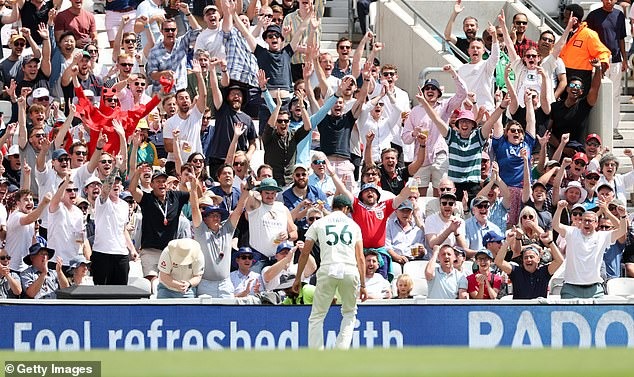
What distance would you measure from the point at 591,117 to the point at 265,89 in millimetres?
4563

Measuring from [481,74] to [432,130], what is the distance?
144 centimetres

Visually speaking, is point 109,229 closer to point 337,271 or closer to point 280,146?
point 280,146

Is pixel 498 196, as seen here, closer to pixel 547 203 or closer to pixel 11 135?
pixel 547 203

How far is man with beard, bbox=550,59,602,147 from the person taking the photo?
21.6 meters

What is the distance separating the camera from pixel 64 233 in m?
18.0

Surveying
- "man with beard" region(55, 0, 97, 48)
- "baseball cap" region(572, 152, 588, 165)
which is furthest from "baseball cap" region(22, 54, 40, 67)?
"baseball cap" region(572, 152, 588, 165)

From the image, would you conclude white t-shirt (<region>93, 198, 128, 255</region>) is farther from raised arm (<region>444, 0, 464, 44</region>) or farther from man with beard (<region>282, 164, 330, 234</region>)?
raised arm (<region>444, 0, 464, 44</region>)

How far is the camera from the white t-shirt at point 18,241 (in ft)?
58.7

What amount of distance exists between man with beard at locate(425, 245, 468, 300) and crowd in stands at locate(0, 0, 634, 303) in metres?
0.02

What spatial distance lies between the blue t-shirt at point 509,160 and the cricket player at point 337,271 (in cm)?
475

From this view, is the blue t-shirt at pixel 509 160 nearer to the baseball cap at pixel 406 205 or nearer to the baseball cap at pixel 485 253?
the baseball cap at pixel 406 205

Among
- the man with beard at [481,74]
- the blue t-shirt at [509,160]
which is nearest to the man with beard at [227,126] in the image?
the blue t-shirt at [509,160]

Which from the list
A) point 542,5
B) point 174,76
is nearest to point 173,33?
point 174,76

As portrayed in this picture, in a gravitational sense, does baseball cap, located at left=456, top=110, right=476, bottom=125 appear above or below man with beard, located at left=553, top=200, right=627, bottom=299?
above
